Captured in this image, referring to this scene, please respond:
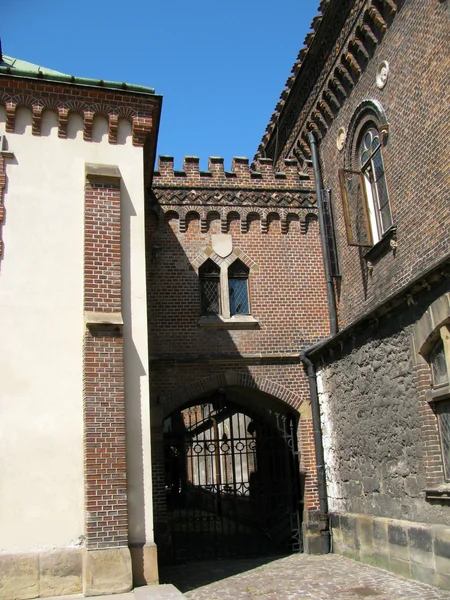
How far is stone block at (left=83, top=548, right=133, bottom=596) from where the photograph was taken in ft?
25.6

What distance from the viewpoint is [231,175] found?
14.4 metres

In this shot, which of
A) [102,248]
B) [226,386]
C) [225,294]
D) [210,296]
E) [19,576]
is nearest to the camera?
[19,576]

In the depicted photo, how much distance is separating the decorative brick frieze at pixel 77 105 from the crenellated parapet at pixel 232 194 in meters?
3.72

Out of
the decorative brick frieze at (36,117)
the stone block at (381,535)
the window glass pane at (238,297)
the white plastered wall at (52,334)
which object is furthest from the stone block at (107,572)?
the window glass pane at (238,297)

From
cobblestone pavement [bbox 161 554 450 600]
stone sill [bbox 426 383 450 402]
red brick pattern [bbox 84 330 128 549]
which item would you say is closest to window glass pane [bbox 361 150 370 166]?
stone sill [bbox 426 383 450 402]

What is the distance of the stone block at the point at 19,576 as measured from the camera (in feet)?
25.3

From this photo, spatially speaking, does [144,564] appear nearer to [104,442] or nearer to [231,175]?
[104,442]

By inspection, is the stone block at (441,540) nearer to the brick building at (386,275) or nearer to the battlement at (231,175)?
the brick building at (386,275)

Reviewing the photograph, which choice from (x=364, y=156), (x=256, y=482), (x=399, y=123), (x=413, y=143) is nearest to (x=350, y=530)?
(x=256, y=482)

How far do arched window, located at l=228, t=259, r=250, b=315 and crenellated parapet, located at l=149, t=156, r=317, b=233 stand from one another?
867 millimetres

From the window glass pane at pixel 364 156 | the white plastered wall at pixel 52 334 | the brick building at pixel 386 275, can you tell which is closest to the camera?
the white plastered wall at pixel 52 334

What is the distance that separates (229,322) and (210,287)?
986 mm

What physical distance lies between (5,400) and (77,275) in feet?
6.78

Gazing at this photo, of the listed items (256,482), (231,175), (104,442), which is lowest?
(256,482)
